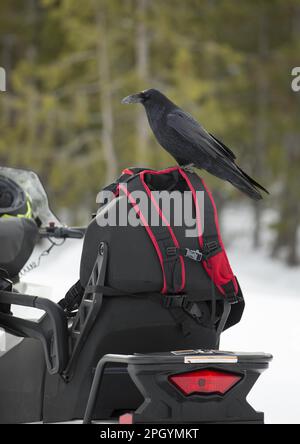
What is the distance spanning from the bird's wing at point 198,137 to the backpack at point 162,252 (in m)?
0.24

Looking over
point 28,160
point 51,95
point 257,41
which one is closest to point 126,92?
point 51,95

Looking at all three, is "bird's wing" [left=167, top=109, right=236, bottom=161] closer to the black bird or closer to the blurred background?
the black bird

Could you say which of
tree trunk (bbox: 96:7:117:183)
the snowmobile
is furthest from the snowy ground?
tree trunk (bbox: 96:7:117:183)

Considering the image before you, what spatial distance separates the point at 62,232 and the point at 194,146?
3.63 feet

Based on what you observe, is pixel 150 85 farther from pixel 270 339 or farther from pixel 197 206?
pixel 197 206

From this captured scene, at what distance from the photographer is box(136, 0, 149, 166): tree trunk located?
18391mm

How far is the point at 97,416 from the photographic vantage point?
9.65ft

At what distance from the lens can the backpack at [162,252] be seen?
289cm

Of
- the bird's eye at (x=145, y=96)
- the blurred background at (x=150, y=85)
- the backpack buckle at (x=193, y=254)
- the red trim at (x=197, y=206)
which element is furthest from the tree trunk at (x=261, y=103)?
the backpack buckle at (x=193, y=254)

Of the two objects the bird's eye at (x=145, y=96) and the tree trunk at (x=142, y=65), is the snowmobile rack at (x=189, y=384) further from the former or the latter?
the tree trunk at (x=142, y=65)

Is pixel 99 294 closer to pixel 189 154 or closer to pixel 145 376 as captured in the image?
pixel 145 376

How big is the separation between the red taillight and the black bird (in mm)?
821

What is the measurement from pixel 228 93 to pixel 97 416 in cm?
1913

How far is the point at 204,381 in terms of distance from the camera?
2.59 metres
